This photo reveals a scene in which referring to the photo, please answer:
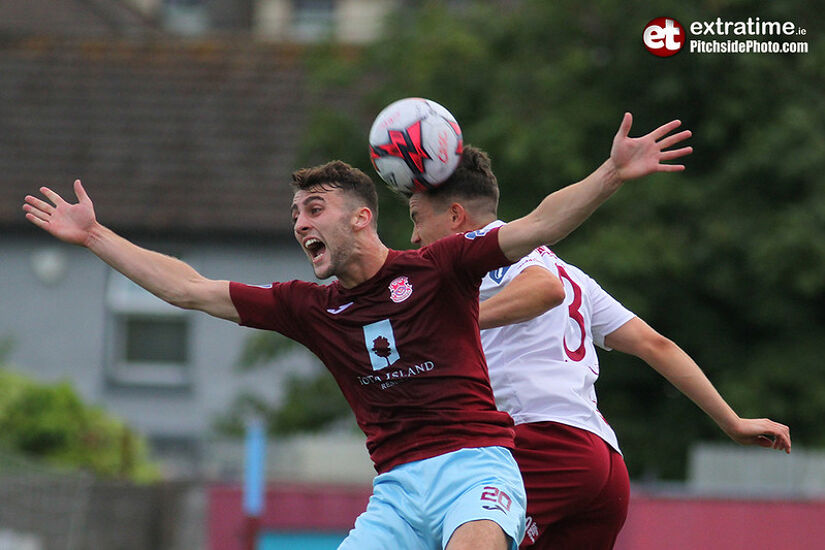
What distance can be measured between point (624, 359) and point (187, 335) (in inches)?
349

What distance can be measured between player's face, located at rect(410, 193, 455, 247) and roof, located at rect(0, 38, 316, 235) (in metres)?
15.3

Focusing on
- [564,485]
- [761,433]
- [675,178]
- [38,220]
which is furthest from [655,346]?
[675,178]

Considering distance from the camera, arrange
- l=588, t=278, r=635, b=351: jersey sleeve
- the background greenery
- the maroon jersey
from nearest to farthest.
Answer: the maroon jersey
l=588, t=278, r=635, b=351: jersey sleeve
the background greenery

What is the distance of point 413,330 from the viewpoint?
19.3ft

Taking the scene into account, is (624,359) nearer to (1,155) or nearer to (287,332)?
(287,332)

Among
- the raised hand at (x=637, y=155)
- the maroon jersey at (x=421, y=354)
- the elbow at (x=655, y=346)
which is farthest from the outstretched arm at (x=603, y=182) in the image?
the elbow at (x=655, y=346)

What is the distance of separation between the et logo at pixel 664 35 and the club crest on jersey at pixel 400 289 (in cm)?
955

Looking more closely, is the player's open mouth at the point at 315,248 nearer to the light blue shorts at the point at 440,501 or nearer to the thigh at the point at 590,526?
the light blue shorts at the point at 440,501

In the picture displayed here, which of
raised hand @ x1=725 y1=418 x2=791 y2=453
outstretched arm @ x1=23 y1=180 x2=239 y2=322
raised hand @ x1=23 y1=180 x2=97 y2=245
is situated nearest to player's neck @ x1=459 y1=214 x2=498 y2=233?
outstretched arm @ x1=23 y1=180 x2=239 y2=322

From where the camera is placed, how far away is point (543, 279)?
6.04 m

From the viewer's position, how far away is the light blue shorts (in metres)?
5.70

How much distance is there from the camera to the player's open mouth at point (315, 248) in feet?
20.0

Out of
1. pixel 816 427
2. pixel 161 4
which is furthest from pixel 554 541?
pixel 161 4

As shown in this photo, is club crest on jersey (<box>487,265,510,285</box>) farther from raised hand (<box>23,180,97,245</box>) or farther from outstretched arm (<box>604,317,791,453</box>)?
raised hand (<box>23,180,97,245</box>)
